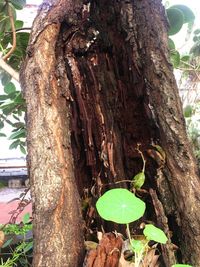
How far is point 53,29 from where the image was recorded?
725 millimetres

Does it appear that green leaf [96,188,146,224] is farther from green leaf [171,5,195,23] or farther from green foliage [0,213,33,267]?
green leaf [171,5,195,23]

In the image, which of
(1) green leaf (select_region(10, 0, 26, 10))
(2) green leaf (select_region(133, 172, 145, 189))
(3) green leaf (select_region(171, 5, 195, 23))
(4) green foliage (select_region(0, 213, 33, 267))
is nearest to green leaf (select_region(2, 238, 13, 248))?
(4) green foliage (select_region(0, 213, 33, 267))

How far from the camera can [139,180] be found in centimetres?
71

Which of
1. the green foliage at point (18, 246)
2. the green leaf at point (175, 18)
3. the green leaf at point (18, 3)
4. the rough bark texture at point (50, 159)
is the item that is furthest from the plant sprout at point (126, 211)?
the green leaf at point (18, 3)

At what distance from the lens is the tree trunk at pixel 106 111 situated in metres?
0.63

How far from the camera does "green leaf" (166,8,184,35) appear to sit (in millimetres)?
970

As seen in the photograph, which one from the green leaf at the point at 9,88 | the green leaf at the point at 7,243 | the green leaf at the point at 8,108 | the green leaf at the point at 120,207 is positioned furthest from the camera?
the green leaf at the point at 9,88

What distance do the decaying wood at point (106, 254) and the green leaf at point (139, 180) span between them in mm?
222

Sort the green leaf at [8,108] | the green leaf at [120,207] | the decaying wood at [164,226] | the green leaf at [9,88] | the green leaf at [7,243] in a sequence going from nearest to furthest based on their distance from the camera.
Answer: the green leaf at [120,207] → the decaying wood at [164,226] → the green leaf at [7,243] → the green leaf at [8,108] → the green leaf at [9,88]

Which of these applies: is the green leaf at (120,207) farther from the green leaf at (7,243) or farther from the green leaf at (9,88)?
the green leaf at (9,88)

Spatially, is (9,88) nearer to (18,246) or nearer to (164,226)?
(18,246)

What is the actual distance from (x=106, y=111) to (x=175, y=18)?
0.47m

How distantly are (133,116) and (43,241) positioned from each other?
40 centimetres

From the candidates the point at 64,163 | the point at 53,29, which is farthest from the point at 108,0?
the point at 64,163
